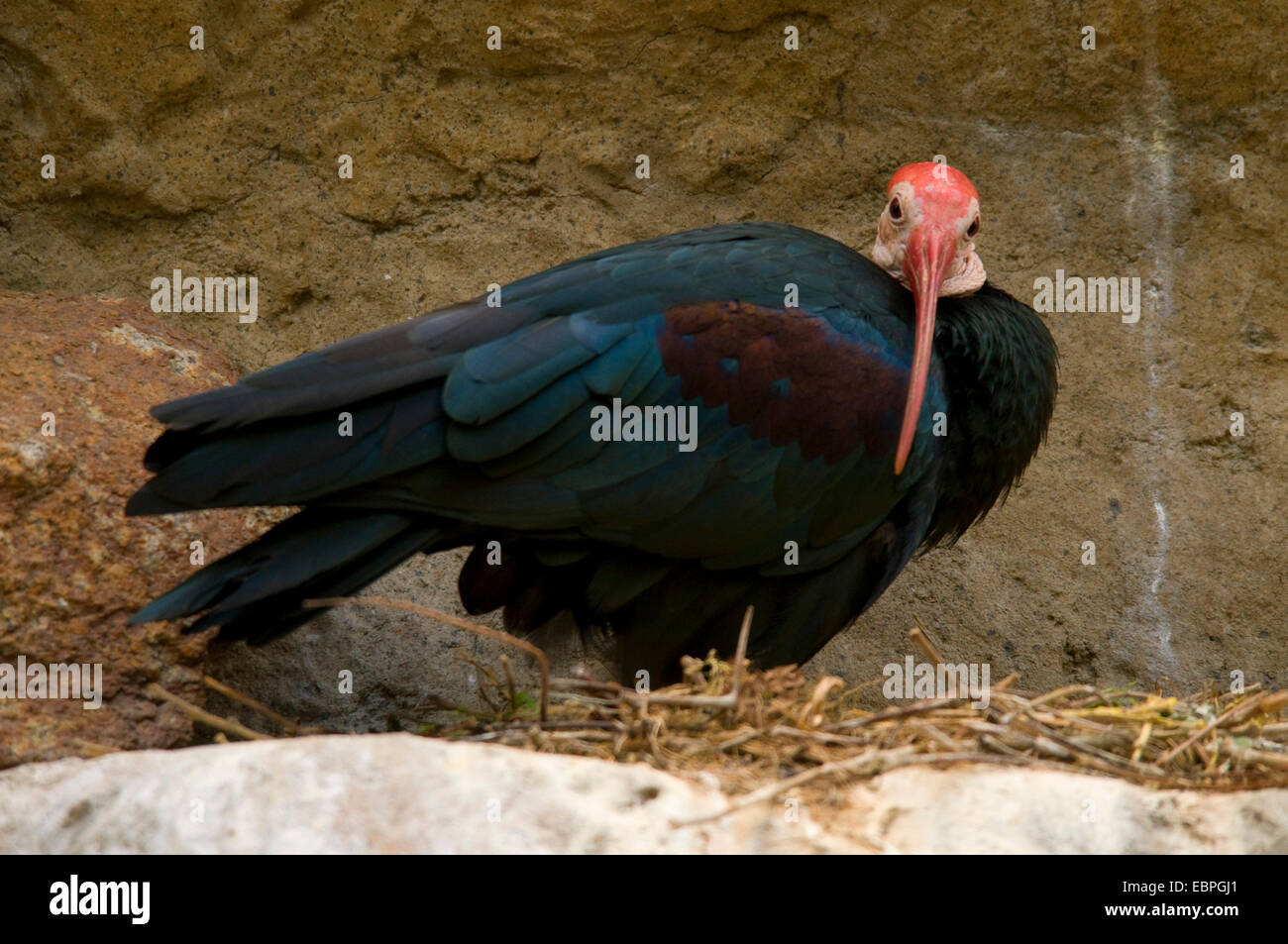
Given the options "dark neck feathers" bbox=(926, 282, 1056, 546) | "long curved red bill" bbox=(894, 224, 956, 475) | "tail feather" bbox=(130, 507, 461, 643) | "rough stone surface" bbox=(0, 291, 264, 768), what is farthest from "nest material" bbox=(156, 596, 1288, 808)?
"dark neck feathers" bbox=(926, 282, 1056, 546)

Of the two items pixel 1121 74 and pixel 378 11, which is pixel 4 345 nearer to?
pixel 378 11

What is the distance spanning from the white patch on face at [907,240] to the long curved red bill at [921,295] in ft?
0.12

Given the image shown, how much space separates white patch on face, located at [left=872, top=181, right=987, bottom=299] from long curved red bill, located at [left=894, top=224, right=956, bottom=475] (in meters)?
0.04

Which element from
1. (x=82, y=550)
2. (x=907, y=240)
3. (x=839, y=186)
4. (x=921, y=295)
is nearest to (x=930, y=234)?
(x=907, y=240)

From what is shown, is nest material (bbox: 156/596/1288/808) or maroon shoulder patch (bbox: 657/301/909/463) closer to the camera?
nest material (bbox: 156/596/1288/808)

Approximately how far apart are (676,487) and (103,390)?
1397 millimetres

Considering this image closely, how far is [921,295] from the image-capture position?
3.75 metres

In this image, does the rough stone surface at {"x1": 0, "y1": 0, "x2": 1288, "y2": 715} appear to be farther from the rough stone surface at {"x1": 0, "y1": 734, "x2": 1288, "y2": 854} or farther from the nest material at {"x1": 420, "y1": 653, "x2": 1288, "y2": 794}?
the rough stone surface at {"x1": 0, "y1": 734, "x2": 1288, "y2": 854}

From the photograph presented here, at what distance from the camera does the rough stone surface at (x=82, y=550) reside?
3.39 metres

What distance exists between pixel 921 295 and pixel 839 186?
3.00 ft

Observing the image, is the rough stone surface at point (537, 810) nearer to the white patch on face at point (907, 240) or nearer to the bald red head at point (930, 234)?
the bald red head at point (930, 234)

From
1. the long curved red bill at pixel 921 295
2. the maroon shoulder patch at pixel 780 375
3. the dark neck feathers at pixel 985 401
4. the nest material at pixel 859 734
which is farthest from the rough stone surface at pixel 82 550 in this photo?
the dark neck feathers at pixel 985 401

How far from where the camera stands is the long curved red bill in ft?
11.5
